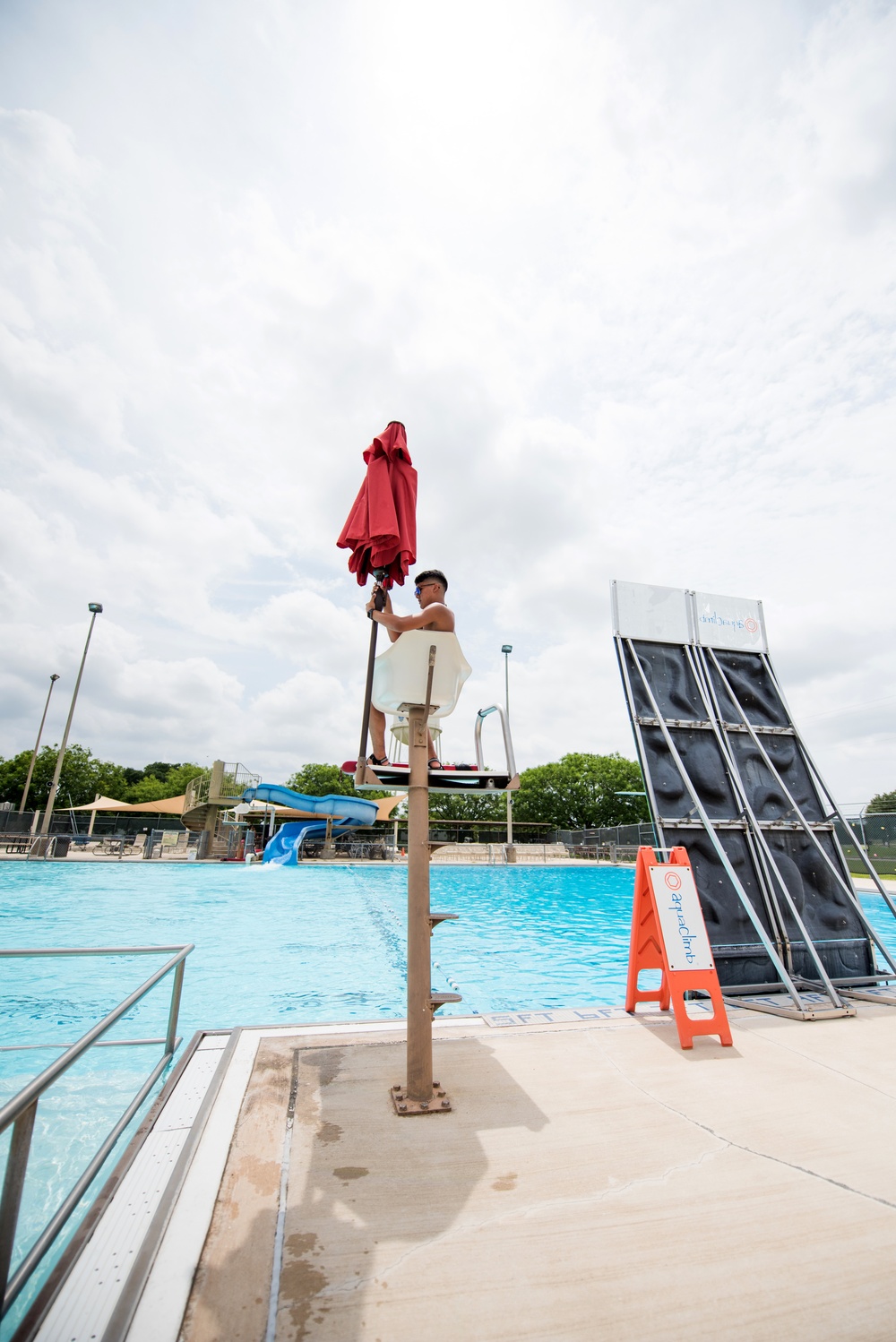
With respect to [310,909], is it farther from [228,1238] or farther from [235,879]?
[228,1238]

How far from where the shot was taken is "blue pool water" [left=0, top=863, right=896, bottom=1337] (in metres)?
2.91

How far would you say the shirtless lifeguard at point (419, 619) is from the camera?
3408mm

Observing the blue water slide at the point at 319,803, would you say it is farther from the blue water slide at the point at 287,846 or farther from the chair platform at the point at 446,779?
the chair platform at the point at 446,779

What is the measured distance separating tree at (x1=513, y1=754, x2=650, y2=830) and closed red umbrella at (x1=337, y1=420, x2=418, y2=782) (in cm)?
4634

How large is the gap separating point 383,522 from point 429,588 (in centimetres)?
48

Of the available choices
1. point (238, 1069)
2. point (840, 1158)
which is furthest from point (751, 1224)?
point (238, 1069)

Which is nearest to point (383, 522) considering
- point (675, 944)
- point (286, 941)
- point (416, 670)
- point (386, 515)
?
point (386, 515)

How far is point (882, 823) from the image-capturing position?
1819 centimetres

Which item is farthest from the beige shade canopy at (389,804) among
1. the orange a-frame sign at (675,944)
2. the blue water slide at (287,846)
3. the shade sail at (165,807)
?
the orange a-frame sign at (675,944)

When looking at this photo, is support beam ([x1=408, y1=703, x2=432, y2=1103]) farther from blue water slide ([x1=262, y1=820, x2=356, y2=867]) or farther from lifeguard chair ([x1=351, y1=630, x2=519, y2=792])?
blue water slide ([x1=262, y1=820, x2=356, y2=867])

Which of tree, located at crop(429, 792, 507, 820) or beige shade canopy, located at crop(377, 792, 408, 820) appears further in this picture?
beige shade canopy, located at crop(377, 792, 408, 820)

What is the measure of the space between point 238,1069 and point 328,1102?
69 cm

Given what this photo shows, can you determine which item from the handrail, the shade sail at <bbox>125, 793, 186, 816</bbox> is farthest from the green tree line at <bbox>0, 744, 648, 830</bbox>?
the handrail

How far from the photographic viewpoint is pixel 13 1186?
62.2 inches
